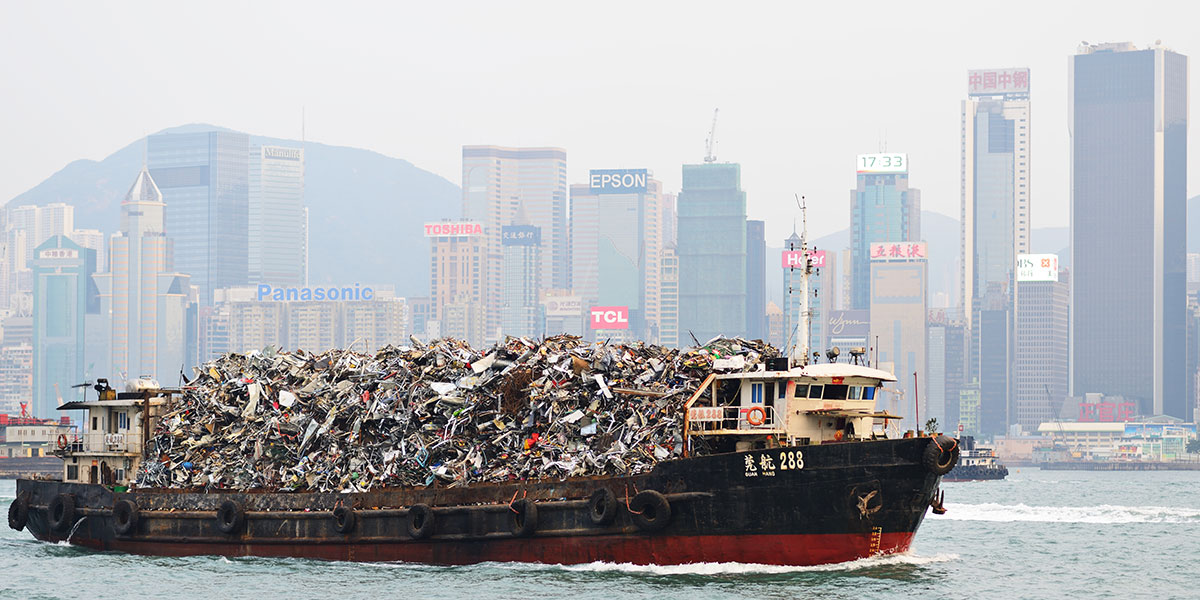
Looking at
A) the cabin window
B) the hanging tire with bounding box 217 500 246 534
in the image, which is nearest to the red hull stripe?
the hanging tire with bounding box 217 500 246 534

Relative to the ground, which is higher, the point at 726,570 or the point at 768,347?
the point at 768,347

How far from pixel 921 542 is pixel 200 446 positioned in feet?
84.7

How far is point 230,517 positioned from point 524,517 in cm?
965

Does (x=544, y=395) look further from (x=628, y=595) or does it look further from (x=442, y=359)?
(x=628, y=595)

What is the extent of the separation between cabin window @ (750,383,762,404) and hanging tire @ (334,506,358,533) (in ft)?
37.7

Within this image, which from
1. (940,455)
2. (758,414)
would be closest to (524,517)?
(758,414)

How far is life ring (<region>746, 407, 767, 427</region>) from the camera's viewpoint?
132ft

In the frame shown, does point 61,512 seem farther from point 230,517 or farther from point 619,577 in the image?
point 619,577

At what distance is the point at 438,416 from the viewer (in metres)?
44.4

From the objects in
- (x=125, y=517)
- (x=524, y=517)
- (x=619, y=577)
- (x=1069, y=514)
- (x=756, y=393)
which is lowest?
(x=1069, y=514)

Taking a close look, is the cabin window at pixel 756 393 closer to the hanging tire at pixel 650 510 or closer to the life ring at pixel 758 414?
the life ring at pixel 758 414

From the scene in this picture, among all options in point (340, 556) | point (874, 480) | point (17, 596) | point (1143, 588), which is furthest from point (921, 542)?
point (17, 596)

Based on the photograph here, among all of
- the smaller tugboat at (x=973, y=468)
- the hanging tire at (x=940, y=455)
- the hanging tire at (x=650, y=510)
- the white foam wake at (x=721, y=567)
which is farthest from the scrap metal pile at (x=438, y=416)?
the smaller tugboat at (x=973, y=468)

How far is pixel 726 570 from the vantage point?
39219 mm
